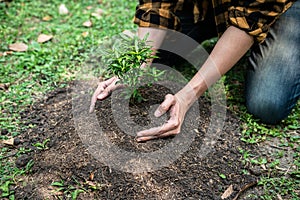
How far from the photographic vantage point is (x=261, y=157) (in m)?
2.25

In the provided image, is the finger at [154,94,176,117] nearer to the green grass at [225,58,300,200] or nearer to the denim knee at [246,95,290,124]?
the green grass at [225,58,300,200]

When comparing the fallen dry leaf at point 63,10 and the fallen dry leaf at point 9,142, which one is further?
the fallen dry leaf at point 63,10

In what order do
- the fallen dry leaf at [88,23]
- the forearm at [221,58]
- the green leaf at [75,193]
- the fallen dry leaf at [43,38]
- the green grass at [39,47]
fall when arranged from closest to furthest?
the green leaf at [75,193], the forearm at [221,58], the green grass at [39,47], the fallen dry leaf at [43,38], the fallen dry leaf at [88,23]

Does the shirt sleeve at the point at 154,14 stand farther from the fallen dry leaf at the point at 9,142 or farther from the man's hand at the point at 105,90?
the fallen dry leaf at the point at 9,142

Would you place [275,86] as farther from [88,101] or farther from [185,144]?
[88,101]

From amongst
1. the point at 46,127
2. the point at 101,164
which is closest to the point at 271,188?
the point at 101,164

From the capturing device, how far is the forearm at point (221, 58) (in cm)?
214

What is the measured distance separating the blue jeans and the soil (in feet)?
1.02

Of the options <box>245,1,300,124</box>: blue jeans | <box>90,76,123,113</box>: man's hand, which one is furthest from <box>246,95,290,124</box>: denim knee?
<box>90,76,123,113</box>: man's hand

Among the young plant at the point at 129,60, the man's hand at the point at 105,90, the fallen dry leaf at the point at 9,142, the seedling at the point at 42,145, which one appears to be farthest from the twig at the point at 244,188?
the fallen dry leaf at the point at 9,142

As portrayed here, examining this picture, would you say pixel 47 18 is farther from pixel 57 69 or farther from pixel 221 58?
pixel 221 58

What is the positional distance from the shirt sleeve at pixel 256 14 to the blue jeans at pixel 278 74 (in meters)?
0.45

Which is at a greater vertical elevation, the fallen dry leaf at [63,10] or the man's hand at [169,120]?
the man's hand at [169,120]

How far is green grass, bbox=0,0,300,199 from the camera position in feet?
Answer: 7.03
